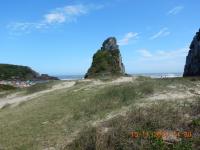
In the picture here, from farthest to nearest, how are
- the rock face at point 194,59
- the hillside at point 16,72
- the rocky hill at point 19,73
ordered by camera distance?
the hillside at point 16,72
the rocky hill at point 19,73
the rock face at point 194,59

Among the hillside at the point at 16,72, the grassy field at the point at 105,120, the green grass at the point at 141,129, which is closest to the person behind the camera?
the green grass at the point at 141,129

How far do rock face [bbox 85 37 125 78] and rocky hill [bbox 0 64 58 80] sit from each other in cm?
8181

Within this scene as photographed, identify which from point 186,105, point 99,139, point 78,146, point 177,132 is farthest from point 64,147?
point 186,105

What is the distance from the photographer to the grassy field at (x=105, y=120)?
54.0 ft

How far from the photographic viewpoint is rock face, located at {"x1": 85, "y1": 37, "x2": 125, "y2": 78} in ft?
228

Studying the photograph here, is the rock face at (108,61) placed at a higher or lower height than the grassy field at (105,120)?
higher

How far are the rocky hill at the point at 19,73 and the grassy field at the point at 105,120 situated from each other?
130 metres

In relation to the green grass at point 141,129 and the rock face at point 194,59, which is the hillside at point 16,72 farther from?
the green grass at point 141,129

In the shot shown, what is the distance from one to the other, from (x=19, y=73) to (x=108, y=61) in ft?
340
